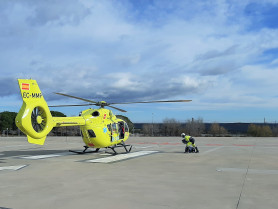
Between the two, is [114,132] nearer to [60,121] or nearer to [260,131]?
[60,121]

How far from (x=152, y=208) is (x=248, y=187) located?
3.83m

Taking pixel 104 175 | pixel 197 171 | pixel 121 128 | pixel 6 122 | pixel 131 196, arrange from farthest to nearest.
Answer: pixel 6 122 → pixel 121 128 → pixel 197 171 → pixel 104 175 → pixel 131 196

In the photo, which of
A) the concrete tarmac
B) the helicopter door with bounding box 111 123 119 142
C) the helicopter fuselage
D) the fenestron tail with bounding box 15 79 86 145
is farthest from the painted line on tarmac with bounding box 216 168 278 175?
the fenestron tail with bounding box 15 79 86 145

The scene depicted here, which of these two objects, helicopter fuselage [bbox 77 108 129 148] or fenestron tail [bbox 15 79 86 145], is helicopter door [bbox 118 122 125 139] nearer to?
helicopter fuselage [bbox 77 108 129 148]

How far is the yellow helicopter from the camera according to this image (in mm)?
12586

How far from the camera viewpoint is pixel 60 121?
1481 cm

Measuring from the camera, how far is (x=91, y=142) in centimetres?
1731

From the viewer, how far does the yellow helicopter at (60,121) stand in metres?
12.6

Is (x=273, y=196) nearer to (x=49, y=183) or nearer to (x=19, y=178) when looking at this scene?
(x=49, y=183)

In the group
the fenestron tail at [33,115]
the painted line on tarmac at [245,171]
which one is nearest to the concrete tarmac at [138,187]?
the painted line on tarmac at [245,171]

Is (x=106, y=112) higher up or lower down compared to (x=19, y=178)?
higher up

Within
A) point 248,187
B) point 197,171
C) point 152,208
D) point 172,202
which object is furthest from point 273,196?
point 197,171

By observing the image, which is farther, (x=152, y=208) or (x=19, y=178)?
(x=19, y=178)

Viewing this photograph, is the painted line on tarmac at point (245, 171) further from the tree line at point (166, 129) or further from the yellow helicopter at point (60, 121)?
the tree line at point (166, 129)
